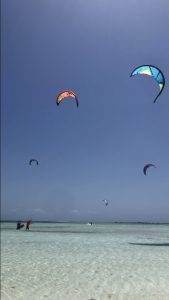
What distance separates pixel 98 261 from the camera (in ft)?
49.6

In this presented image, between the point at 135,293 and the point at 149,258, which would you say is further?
the point at 149,258

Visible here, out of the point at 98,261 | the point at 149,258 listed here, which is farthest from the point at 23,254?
the point at 149,258

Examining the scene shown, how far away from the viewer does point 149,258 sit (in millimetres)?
16172

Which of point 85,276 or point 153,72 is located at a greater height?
point 153,72

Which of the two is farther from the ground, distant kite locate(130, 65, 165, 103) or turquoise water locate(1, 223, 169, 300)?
distant kite locate(130, 65, 165, 103)

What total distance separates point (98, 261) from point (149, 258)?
2.47 metres

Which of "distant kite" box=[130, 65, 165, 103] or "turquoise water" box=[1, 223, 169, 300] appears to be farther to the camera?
"distant kite" box=[130, 65, 165, 103]

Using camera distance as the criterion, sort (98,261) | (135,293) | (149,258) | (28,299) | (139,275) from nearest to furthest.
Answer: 1. (28,299)
2. (135,293)
3. (139,275)
4. (98,261)
5. (149,258)

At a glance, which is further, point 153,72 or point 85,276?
point 153,72

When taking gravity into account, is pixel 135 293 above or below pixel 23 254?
below

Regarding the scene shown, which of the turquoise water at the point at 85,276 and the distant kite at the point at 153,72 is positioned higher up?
the distant kite at the point at 153,72

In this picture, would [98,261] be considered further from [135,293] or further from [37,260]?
[135,293]

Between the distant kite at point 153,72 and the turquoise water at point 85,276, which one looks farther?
the distant kite at point 153,72

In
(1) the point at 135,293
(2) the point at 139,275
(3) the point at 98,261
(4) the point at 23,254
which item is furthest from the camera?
(4) the point at 23,254
